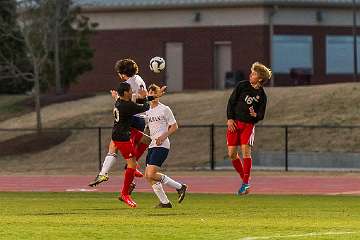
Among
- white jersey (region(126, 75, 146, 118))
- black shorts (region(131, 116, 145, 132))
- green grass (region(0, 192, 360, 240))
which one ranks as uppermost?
white jersey (region(126, 75, 146, 118))

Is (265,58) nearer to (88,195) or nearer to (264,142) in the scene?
(264,142)

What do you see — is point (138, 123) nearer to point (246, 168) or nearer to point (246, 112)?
point (246, 112)

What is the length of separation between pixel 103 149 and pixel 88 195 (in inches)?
685

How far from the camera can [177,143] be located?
139ft

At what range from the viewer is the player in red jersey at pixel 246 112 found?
73.8ft

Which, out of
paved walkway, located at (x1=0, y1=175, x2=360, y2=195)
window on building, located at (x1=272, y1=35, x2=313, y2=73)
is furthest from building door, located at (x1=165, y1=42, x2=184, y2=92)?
paved walkway, located at (x1=0, y1=175, x2=360, y2=195)

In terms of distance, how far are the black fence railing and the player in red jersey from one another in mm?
14326

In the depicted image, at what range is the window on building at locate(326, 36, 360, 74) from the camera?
210 feet

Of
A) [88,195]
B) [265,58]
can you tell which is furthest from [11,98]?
[88,195]

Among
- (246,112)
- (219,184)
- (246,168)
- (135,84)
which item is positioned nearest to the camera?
(135,84)

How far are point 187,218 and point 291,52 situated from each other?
45364mm

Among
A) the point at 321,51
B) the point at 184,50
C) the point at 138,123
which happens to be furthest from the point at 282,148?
the point at 321,51

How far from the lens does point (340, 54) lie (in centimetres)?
6444

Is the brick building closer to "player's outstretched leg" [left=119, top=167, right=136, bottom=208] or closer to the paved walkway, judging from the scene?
the paved walkway
